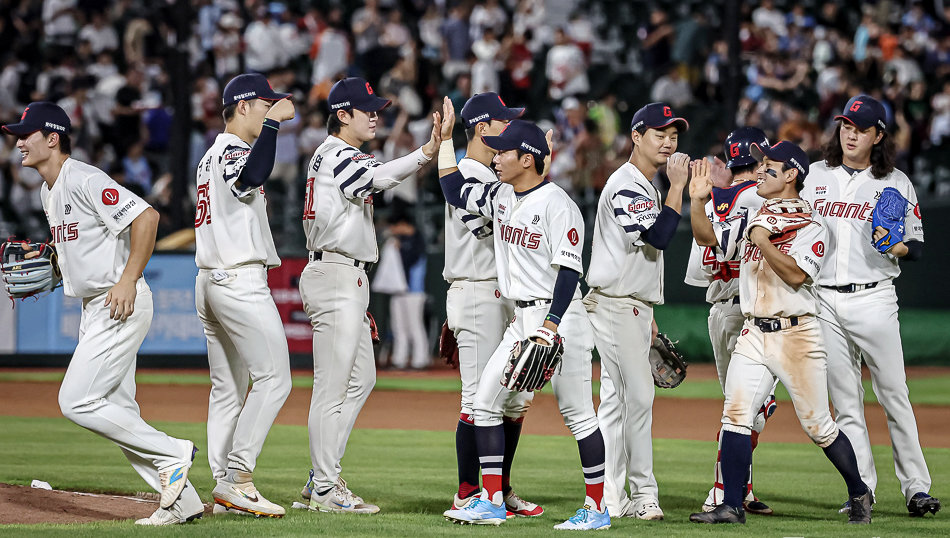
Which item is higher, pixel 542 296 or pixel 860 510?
pixel 542 296

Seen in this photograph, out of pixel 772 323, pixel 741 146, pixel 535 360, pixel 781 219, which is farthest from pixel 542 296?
pixel 741 146

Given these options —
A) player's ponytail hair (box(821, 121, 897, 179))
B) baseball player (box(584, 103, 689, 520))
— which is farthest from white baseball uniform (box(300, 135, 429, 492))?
player's ponytail hair (box(821, 121, 897, 179))

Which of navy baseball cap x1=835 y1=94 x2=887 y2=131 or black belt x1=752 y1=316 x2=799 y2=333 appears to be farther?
navy baseball cap x1=835 y1=94 x2=887 y2=131

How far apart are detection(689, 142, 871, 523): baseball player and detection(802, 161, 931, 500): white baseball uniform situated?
67 centimetres

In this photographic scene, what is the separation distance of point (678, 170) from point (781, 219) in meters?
0.64

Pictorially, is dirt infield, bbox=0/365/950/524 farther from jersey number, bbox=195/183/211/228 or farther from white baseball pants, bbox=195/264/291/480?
jersey number, bbox=195/183/211/228

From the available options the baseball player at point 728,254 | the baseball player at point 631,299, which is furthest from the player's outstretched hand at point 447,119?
the baseball player at point 728,254

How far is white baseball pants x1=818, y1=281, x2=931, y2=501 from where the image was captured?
7.18 metres

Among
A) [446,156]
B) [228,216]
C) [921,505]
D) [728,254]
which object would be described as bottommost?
[921,505]

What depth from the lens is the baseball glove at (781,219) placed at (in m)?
6.52

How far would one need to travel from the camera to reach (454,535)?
5996 millimetres

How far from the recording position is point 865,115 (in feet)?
23.8

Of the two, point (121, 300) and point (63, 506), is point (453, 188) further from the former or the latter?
point (63, 506)

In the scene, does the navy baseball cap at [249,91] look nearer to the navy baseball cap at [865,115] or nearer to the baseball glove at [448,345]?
the baseball glove at [448,345]
